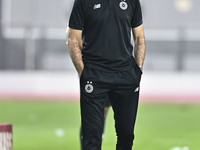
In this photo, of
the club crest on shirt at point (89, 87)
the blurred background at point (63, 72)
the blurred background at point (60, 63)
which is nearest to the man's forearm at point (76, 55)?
the club crest on shirt at point (89, 87)

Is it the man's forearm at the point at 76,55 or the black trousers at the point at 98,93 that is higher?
the man's forearm at the point at 76,55

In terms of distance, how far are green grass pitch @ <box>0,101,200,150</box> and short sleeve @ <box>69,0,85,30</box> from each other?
299cm

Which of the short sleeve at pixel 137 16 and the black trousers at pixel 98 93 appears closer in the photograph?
the black trousers at pixel 98 93

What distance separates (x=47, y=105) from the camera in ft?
41.2

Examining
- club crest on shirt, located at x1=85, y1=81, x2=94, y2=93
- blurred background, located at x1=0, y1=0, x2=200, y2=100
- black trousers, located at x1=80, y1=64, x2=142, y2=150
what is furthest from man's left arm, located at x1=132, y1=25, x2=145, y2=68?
blurred background, located at x1=0, y1=0, x2=200, y2=100

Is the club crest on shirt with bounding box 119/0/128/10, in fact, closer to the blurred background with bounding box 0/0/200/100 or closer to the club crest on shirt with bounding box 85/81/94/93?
the club crest on shirt with bounding box 85/81/94/93

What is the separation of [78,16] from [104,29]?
246 mm

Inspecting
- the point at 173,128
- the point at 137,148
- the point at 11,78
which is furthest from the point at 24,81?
the point at 137,148

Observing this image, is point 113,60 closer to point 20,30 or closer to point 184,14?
point 20,30

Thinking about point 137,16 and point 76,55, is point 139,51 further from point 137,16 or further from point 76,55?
point 76,55

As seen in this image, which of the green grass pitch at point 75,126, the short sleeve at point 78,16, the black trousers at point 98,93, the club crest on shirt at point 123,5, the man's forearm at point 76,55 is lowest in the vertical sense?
the green grass pitch at point 75,126

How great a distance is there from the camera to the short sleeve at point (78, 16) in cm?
400

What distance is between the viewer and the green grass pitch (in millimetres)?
7031

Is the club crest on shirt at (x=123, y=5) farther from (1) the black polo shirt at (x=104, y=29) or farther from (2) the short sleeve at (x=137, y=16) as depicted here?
(2) the short sleeve at (x=137, y=16)
